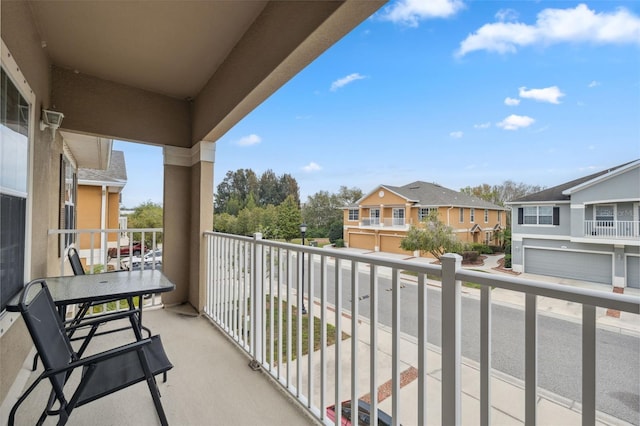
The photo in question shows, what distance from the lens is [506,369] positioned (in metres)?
1.21

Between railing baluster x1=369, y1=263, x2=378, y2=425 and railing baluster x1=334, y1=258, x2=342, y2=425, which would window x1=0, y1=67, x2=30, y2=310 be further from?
railing baluster x1=369, y1=263, x2=378, y2=425

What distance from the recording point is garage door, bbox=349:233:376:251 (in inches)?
117

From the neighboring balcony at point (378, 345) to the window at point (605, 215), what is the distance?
1.13m

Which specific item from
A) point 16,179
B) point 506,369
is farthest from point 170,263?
point 506,369

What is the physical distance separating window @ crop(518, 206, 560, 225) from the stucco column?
3148 millimetres

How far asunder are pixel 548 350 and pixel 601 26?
259 cm

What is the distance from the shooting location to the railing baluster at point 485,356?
1002 millimetres

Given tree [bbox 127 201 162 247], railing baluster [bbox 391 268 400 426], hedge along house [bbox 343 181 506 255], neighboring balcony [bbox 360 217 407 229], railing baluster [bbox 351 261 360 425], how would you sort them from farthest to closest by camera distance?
tree [bbox 127 201 162 247] → neighboring balcony [bbox 360 217 407 229] → hedge along house [bbox 343 181 506 255] → railing baluster [bbox 351 261 360 425] → railing baluster [bbox 391 268 400 426]

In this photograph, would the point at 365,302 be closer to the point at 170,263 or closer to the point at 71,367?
the point at 71,367

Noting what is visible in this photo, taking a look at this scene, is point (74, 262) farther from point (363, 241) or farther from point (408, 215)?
point (408, 215)

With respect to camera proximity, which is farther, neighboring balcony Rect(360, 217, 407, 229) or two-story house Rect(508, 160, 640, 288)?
neighboring balcony Rect(360, 217, 407, 229)

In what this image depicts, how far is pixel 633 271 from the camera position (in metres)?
1.45

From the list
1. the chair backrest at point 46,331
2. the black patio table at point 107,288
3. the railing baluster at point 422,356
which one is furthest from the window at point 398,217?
the chair backrest at point 46,331

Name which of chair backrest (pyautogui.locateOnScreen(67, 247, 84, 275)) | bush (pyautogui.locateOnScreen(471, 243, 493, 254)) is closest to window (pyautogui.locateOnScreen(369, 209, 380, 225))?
bush (pyautogui.locateOnScreen(471, 243, 493, 254))
